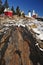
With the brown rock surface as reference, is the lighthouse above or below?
below

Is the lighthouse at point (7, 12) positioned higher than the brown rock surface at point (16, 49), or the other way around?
the brown rock surface at point (16, 49)

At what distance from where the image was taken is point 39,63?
1343 centimetres

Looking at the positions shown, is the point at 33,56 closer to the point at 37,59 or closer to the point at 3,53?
the point at 37,59

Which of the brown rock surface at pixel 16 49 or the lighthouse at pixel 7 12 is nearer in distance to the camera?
the brown rock surface at pixel 16 49

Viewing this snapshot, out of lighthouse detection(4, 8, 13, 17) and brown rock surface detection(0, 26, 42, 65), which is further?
lighthouse detection(4, 8, 13, 17)

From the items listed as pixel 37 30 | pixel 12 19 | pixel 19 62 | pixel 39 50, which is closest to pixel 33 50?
pixel 39 50

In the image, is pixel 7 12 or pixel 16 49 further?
Answer: pixel 7 12

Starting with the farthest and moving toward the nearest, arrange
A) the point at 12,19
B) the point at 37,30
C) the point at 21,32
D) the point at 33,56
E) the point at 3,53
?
the point at 12,19
the point at 37,30
the point at 21,32
the point at 3,53
the point at 33,56

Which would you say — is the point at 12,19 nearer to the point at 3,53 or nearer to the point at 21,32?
the point at 21,32

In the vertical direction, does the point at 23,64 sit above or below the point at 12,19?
above

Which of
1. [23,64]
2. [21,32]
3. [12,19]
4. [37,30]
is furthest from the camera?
[12,19]

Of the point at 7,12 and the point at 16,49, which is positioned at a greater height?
the point at 16,49

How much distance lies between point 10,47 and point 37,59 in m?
2.52

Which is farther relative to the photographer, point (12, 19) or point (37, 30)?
point (12, 19)
